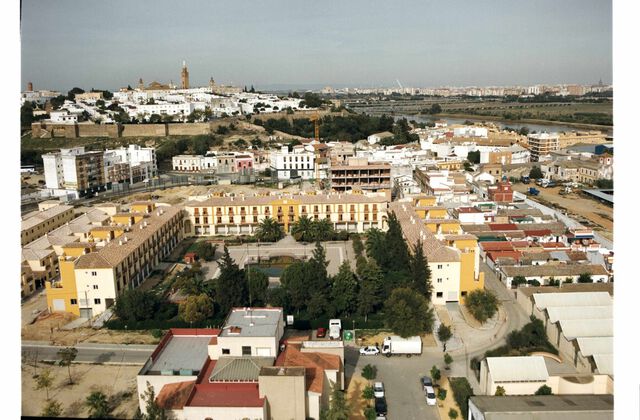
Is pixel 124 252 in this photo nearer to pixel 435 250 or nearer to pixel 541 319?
pixel 435 250

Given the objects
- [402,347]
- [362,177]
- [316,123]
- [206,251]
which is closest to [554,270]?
[402,347]

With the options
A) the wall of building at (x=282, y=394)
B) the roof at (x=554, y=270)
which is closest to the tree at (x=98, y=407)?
the wall of building at (x=282, y=394)

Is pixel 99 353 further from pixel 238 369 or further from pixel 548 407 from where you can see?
pixel 548 407

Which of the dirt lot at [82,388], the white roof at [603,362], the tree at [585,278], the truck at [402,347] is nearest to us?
the white roof at [603,362]

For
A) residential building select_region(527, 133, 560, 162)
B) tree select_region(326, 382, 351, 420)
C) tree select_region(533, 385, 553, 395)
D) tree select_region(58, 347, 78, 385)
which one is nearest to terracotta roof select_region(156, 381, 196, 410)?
tree select_region(326, 382, 351, 420)

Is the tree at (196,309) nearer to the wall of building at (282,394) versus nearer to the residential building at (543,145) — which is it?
the wall of building at (282,394)

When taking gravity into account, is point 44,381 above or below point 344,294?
below

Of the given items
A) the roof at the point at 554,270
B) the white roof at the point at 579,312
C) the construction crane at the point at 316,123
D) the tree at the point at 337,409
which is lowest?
the tree at the point at 337,409
